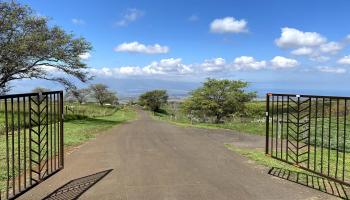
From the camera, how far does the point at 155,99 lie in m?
105

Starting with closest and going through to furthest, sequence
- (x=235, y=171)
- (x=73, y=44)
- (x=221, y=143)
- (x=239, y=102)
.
A: (x=235, y=171) → (x=221, y=143) → (x=73, y=44) → (x=239, y=102)

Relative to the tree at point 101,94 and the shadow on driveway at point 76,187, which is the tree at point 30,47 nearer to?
the shadow on driveway at point 76,187

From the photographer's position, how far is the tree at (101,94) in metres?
101

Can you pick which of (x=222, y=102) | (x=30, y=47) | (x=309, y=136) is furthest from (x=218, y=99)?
(x=309, y=136)

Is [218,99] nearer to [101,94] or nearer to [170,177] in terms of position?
[170,177]

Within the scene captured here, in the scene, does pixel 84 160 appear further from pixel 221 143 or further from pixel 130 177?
pixel 221 143

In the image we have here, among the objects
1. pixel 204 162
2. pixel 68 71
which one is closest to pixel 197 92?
pixel 68 71

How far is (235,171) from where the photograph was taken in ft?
29.6

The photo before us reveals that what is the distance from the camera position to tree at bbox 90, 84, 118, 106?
3971 inches

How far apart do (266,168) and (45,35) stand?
933 inches

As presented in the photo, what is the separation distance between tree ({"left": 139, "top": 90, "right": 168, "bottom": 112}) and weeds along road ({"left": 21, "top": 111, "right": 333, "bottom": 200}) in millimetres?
→ 91552

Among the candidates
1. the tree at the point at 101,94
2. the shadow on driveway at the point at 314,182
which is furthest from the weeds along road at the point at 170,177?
the tree at the point at 101,94

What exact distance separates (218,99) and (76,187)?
139ft

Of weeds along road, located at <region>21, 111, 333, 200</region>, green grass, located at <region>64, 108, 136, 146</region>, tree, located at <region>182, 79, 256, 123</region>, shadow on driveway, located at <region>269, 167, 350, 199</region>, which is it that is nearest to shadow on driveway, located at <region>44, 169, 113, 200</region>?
weeds along road, located at <region>21, 111, 333, 200</region>
